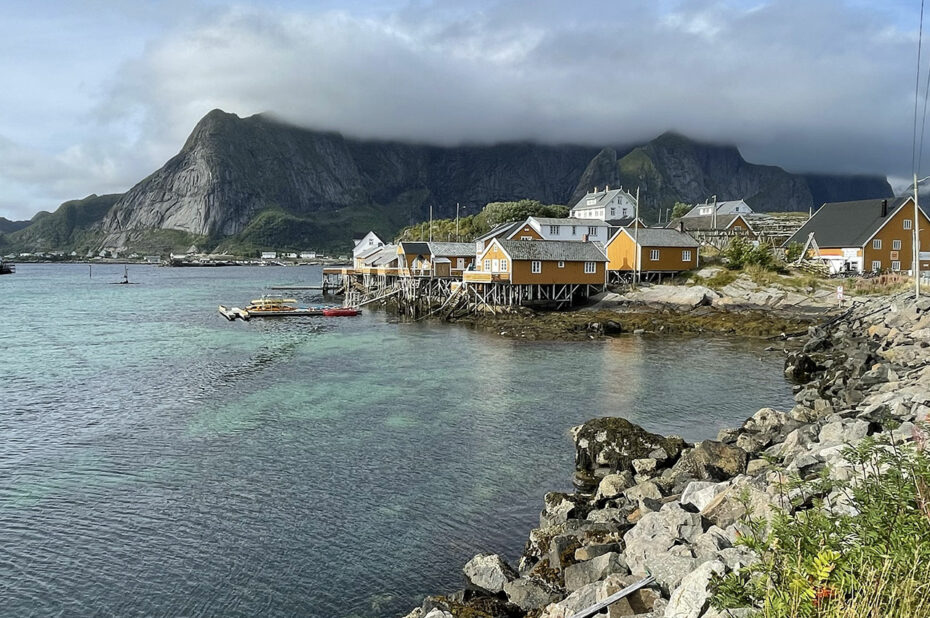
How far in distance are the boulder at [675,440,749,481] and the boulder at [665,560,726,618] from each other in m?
7.49

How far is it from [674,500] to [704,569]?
5596 mm

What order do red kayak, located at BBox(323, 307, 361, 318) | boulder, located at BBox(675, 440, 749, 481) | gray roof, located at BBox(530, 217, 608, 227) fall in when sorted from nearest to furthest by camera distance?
boulder, located at BBox(675, 440, 749, 481) < red kayak, located at BBox(323, 307, 361, 318) < gray roof, located at BBox(530, 217, 608, 227)

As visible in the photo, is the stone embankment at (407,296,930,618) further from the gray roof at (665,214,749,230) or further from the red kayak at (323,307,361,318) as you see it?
the gray roof at (665,214,749,230)

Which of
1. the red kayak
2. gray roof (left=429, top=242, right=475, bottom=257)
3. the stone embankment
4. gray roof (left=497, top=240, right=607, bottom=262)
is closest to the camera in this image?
the stone embankment

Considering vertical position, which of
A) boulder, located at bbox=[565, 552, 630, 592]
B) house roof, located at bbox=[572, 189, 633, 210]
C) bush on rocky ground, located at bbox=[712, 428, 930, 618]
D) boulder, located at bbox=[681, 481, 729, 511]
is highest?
house roof, located at bbox=[572, 189, 633, 210]

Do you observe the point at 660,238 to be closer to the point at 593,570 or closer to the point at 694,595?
the point at 593,570

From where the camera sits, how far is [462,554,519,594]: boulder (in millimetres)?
11000

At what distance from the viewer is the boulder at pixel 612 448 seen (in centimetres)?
1702

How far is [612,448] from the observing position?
17.4 meters

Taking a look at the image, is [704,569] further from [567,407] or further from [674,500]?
[567,407]

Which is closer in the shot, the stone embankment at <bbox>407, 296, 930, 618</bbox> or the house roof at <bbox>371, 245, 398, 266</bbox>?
the stone embankment at <bbox>407, 296, 930, 618</bbox>

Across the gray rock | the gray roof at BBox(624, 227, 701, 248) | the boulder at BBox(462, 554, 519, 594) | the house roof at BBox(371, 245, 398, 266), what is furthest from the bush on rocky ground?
the house roof at BBox(371, 245, 398, 266)

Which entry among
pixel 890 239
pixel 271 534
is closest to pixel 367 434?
pixel 271 534

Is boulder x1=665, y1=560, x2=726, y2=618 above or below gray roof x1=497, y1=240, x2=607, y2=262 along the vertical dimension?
below
